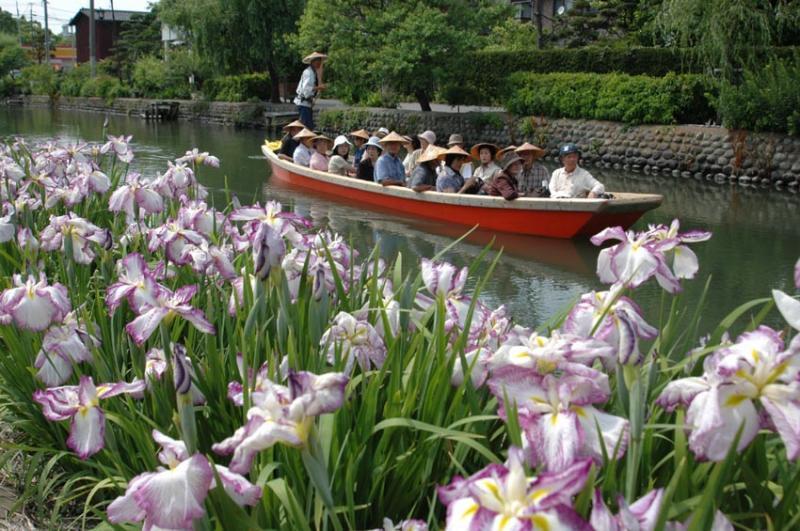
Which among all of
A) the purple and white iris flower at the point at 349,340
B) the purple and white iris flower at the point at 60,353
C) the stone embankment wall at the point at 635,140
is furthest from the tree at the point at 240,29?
the purple and white iris flower at the point at 349,340

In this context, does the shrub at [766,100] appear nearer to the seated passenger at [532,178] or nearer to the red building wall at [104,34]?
the seated passenger at [532,178]

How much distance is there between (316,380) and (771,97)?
46.5 feet

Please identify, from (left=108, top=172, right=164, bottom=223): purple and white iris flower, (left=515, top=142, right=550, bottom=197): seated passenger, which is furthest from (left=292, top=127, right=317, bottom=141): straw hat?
(left=108, top=172, right=164, bottom=223): purple and white iris flower

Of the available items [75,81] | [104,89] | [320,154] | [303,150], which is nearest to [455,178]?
[320,154]

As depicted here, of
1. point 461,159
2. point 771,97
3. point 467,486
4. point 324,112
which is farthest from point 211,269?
point 324,112

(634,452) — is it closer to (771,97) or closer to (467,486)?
(467,486)

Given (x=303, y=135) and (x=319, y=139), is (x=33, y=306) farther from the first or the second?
(x=303, y=135)

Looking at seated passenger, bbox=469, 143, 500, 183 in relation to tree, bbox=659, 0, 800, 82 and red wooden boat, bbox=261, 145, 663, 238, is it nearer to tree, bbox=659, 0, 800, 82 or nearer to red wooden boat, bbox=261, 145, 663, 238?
red wooden boat, bbox=261, 145, 663, 238

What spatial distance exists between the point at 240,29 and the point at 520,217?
21.3 m

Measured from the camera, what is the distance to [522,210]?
9445 millimetres

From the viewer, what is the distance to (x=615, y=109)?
17172 millimetres

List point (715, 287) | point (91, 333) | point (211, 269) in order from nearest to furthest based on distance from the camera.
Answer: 1. point (91, 333)
2. point (211, 269)
3. point (715, 287)

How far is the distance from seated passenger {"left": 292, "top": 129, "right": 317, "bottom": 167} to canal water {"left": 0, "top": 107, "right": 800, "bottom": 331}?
17.9 inches

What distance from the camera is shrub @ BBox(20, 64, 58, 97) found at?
47.2 metres
